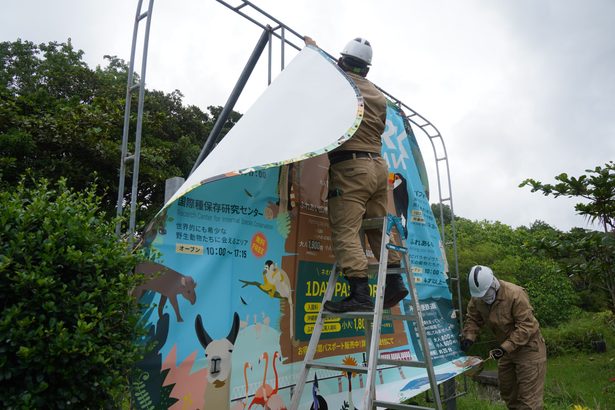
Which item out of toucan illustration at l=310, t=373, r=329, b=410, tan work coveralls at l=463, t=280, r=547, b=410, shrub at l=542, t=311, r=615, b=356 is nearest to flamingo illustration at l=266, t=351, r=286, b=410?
toucan illustration at l=310, t=373, r=329, b=410

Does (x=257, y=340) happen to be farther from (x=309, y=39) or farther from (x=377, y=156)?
(x=309, y=39)

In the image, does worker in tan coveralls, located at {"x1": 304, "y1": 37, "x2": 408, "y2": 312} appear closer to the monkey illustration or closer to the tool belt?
the tool belt

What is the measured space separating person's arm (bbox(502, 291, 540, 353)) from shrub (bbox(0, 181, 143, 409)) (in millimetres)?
3140

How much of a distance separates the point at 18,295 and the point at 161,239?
0.74 meters

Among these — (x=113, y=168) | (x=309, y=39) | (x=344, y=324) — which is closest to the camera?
(x=309, y=39)

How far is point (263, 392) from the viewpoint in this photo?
2602mm

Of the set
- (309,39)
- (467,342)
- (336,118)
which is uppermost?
(309,39)

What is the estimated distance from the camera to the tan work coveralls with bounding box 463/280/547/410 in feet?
12.7

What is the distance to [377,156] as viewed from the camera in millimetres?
2914

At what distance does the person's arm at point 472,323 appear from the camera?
14.2 feet

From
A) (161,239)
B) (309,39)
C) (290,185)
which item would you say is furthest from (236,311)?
(309,39)

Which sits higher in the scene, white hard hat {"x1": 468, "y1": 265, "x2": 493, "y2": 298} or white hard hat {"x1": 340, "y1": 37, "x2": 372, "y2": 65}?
white hard hat {"x1": 340, "y1": 37, "x2": 372, "y2": 65}

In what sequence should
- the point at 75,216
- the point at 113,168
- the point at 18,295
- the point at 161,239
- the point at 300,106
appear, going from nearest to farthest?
the point at 18,295
the point at 75,216
the point at 161,239
the point at 300,106
the point at 113,168

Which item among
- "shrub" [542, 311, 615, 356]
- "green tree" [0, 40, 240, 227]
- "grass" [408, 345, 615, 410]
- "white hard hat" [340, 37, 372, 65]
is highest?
"green tree" [0, 40, 240, 227]
